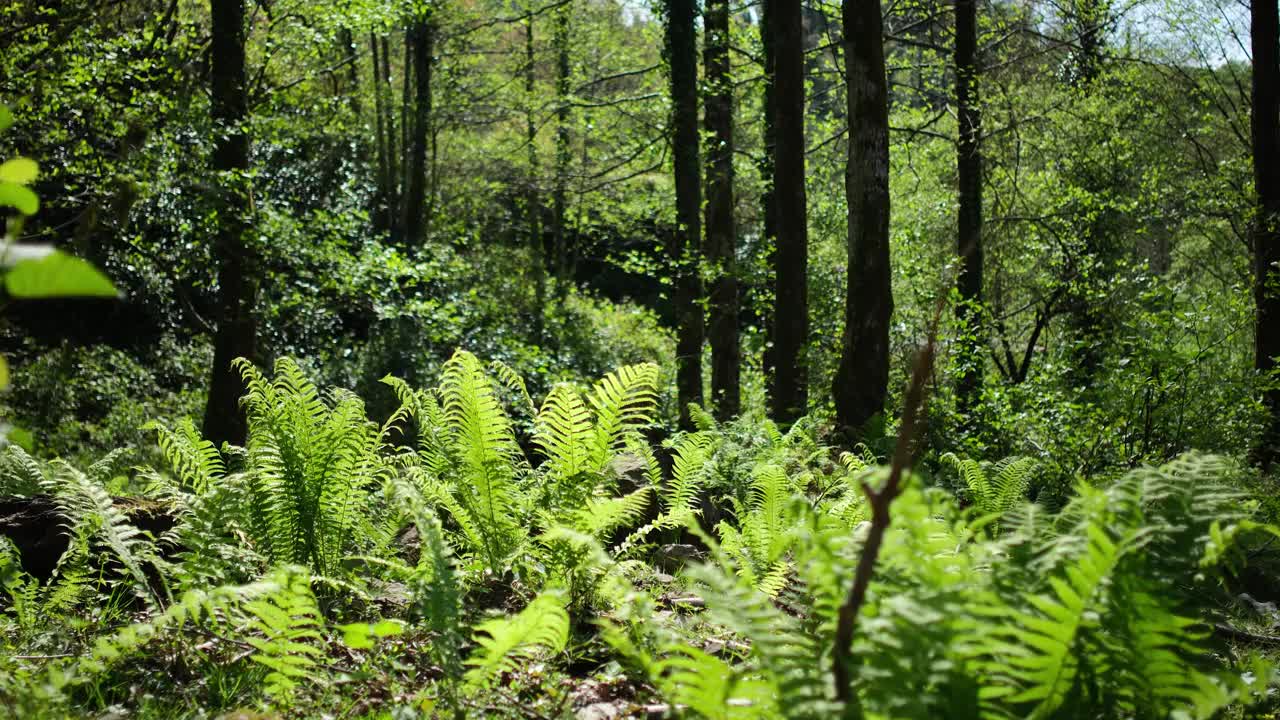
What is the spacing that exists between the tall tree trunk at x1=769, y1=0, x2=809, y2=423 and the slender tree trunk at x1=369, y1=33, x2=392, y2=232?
1263 cm

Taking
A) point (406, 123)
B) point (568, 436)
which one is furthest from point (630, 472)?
point (406, 123)

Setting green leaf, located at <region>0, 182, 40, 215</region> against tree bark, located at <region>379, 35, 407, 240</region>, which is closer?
green leaf, located at <region>0, 182, 40, 215</region>

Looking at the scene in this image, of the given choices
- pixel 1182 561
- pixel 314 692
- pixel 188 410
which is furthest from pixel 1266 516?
pixel 188 410

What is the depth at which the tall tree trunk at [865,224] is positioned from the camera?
270 inches

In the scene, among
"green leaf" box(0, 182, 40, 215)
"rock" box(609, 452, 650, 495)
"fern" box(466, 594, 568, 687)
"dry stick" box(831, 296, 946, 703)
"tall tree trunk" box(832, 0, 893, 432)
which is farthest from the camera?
"tall tree trunk" box(832, 0, 893, 432)

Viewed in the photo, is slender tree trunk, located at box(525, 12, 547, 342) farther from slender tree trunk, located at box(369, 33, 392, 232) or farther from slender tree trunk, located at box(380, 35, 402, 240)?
slender tree trunk, located at box(369, 33, 392, 232)

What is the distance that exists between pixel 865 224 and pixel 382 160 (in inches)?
660

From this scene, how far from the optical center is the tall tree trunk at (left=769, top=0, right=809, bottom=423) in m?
8.59

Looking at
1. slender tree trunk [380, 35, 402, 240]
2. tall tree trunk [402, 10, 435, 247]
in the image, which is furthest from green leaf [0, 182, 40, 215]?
slender tree trunk [380, 35, 402, 240]

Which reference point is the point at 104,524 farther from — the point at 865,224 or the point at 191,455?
the point at 865,224

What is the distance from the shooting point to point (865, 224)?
7074mm

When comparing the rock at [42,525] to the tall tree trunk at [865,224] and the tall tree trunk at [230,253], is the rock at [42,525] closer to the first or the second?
the tall tree trunk at [230,253]

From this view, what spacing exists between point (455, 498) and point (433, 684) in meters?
1.14

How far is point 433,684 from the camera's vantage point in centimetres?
262
